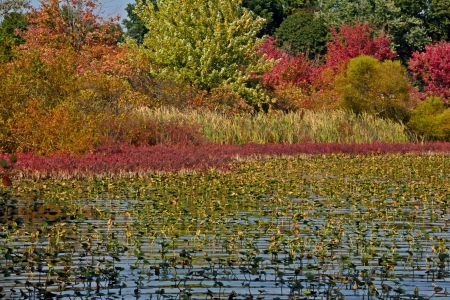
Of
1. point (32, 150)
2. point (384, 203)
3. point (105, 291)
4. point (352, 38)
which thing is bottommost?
point (105, 291)

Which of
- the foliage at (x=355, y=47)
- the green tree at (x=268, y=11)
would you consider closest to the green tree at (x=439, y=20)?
the foliage at (x=355, y=47)

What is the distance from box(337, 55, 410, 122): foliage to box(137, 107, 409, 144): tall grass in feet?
6.94

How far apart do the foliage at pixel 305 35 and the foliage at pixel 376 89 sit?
2869cm

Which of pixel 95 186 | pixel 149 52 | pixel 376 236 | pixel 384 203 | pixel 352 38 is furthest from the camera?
pixel 352 38

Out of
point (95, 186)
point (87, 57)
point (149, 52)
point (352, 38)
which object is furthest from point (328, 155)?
point (352, 38)

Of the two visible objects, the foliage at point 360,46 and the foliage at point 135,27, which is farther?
the foliage at point 135,27

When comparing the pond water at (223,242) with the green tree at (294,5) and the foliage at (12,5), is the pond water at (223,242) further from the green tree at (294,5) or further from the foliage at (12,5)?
the green tree at (294,5)

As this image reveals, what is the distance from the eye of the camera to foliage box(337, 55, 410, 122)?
40.8 metres

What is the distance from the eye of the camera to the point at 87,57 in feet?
156

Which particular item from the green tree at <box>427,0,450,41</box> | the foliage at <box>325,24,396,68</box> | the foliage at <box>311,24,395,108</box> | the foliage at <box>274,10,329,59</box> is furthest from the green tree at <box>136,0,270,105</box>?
the green tree at <box>427,0,450,41</box>

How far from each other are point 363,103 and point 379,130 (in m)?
3.87

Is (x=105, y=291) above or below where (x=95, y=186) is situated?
below

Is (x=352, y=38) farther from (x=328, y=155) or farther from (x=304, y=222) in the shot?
(x=304, y=222)

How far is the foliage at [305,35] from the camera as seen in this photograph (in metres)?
72.7
